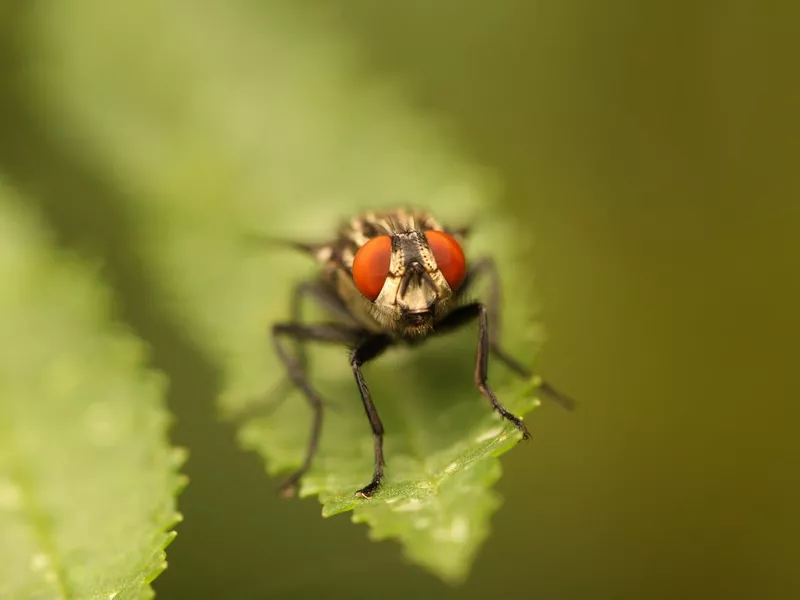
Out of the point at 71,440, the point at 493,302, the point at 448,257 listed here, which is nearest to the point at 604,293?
the point at 493,302

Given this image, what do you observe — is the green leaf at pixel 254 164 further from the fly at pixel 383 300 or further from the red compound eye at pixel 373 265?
the red compound eye at pixel 373 265

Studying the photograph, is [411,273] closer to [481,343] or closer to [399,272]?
[399,272]

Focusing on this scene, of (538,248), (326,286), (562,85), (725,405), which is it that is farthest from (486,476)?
(562,85)

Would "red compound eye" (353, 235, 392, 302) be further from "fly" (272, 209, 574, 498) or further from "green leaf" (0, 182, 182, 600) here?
"green leaf" (0, 182, 182, 600)

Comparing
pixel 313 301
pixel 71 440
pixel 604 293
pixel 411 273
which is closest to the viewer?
pixel 71 440

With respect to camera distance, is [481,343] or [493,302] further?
[493,302]

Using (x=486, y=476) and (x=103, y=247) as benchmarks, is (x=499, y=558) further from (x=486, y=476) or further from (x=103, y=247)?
(x=103, y=247)
